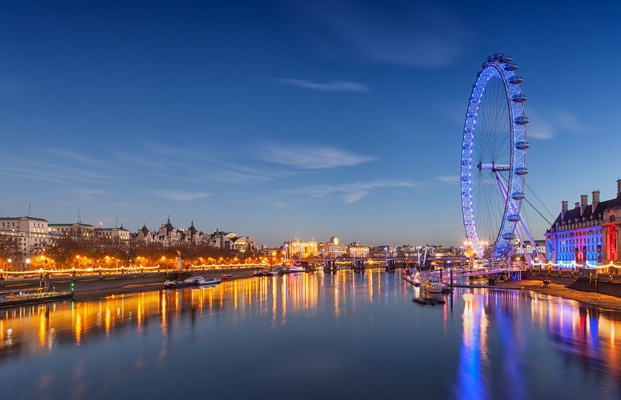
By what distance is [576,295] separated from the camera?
49938mm

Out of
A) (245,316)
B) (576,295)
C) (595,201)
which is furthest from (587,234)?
(245,316)

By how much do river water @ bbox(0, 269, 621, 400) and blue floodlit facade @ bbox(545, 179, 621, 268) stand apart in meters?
30.0

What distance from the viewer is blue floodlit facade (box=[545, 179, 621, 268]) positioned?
2662 inches

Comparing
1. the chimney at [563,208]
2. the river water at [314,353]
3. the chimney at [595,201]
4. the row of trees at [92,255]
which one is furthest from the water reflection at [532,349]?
the row of trees at [92,255]

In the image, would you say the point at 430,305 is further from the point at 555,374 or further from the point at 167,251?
the point at 167,251

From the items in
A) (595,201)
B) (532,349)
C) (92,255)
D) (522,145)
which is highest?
(522,145)

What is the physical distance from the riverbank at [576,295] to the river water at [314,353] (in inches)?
78.4

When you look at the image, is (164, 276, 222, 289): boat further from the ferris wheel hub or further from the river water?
the ferris wheel hub

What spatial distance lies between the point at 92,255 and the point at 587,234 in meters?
97.2

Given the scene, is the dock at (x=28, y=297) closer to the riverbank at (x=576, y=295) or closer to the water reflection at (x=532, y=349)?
the water reflection at (x=532, y=349)

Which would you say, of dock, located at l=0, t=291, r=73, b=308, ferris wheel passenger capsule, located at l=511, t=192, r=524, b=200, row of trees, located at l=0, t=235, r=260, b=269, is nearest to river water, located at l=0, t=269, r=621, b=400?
dock, located at l=0, t=291, r=73, b=308

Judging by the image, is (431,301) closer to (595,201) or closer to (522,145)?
(522,145)

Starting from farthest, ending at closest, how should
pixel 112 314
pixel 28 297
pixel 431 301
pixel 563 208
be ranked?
pixel 563 208, pixel 28 297, pixel 431 301, pixel 112 314

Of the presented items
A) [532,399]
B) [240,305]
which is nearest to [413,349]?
[532,399]
